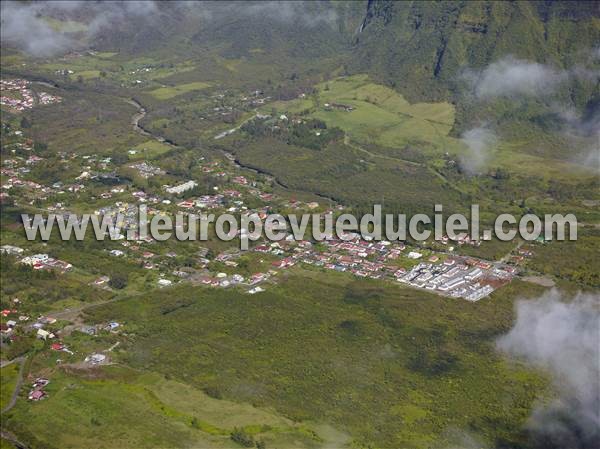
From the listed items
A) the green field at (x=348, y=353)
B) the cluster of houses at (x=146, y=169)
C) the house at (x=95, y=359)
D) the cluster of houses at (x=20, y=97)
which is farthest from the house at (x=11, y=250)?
the cluster of houses at (x=20, y=97)

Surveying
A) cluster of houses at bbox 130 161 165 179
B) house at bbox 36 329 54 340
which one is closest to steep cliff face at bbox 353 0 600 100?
cluster of houses at bbox 130 161 165 179

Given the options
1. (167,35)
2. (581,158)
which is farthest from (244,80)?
(581,158)

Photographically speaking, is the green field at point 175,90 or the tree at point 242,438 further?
the green field at point 175,90

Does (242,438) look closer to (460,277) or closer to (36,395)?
(36,395)

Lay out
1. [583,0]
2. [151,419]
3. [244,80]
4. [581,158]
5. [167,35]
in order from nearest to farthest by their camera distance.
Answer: [151,419], [581,158], [583,0], [244,80], [167,35]

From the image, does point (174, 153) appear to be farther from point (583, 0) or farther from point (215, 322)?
point (583, 0)

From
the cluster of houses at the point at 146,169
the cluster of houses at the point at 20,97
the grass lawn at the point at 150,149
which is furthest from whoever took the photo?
the cluster of houses at the point at 20,97

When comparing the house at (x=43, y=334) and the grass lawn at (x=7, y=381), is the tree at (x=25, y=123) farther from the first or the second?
the grass lawn at (x=7, y=381)
